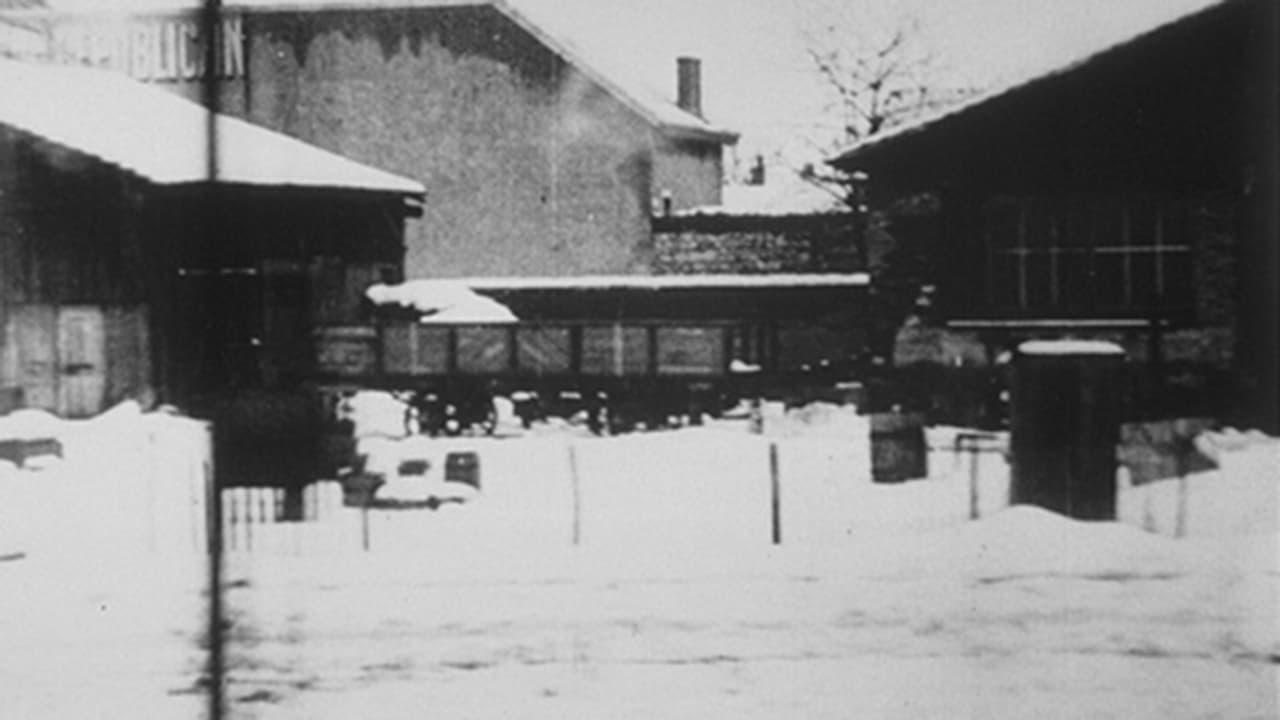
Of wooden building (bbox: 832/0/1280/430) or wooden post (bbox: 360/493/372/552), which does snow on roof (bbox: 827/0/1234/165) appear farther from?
wooden post (bbox: 360/493/372/552)

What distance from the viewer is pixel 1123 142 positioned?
6547 millimetres

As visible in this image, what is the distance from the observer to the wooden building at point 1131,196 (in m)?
5.96

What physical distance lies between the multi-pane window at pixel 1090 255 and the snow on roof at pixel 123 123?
3770 mm

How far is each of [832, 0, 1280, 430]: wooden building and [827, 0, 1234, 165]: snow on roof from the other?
0.01 meters

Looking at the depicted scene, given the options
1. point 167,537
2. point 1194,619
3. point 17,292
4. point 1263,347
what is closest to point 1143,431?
point 1263,347

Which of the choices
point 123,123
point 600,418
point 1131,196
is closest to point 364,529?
point 600,418

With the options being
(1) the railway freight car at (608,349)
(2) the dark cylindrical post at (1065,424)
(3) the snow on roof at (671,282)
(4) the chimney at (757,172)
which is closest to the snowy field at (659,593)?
(2) the dark cylindrical post at (1065,424)

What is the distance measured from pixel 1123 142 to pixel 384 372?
13.4 feet

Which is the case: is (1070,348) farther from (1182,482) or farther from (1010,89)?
(1010,89)

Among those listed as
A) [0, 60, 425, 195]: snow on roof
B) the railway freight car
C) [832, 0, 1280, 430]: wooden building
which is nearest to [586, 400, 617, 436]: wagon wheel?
the railway freight car

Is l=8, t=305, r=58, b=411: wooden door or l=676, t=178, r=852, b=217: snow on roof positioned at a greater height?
l=676, t=178, r=852, b=217: snow on roof

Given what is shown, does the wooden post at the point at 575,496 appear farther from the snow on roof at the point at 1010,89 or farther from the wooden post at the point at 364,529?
the snow on roof at the point at 1010,89

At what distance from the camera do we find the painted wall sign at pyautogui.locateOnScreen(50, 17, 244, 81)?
644 cm

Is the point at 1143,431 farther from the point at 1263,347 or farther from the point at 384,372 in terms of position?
the point at 384,372
